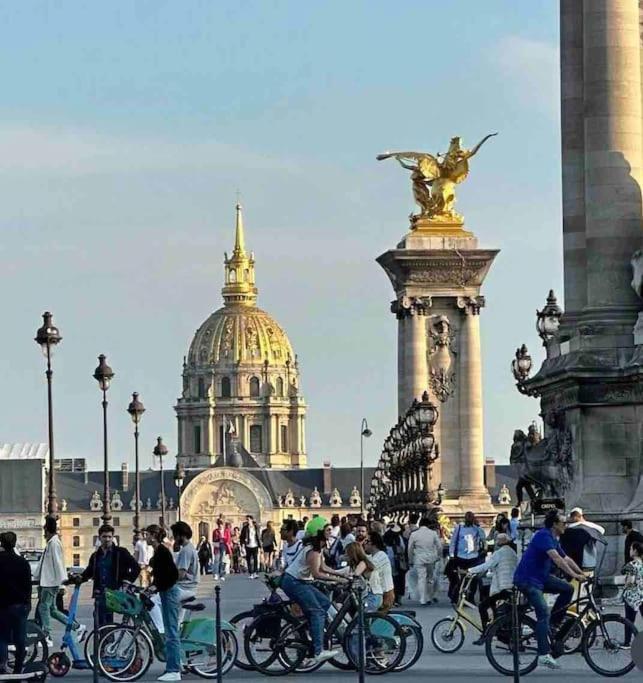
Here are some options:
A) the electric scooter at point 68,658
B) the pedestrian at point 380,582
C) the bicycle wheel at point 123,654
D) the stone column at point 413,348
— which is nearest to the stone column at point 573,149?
the pedestrian at point 380,582

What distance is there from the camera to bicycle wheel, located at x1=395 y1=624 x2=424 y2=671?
2931 cm

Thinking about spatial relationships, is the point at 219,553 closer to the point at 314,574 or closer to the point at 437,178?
the point at 437,178

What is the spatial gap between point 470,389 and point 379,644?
5689cm

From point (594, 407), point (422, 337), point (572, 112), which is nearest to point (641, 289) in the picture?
point (594, 407)

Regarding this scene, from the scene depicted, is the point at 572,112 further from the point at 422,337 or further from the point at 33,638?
the point at 422,337

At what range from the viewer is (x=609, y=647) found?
2764 cm

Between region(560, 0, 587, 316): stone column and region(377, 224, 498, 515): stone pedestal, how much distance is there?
46363mm

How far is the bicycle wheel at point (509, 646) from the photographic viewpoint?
2809 centimetres

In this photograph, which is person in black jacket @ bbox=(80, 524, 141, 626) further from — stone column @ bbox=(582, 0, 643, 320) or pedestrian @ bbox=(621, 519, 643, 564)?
stone column @ bbox=(582, 0, 643, 320)

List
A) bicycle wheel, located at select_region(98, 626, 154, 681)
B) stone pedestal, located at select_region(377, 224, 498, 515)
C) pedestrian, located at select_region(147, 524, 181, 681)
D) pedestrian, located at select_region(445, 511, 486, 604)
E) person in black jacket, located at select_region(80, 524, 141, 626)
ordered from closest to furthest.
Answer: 1. pedestrian, located at select_region(147, 524, 181, 681)
2. bicycle wheel, located at select_region(98, 626, 154, 681)
3. person in black jacket, located at select_region(80, 524, 141, 626)
4. pedestrian, located at select_region(445, 511, 486, 604)
5. stone pedestal, located at select_region(377, 224, 498, 515)

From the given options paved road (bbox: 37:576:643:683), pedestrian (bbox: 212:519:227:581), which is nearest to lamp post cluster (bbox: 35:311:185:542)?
pedestrian (bbox: 212:519:227:581)

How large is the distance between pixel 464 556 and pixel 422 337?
4374cm

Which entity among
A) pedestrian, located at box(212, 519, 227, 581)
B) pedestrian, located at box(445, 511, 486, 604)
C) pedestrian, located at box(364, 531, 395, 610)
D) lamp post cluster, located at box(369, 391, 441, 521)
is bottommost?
pedestrian, located at box(364, 531, 395, 610)

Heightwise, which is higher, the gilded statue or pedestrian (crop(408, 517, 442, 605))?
the gilded statue
